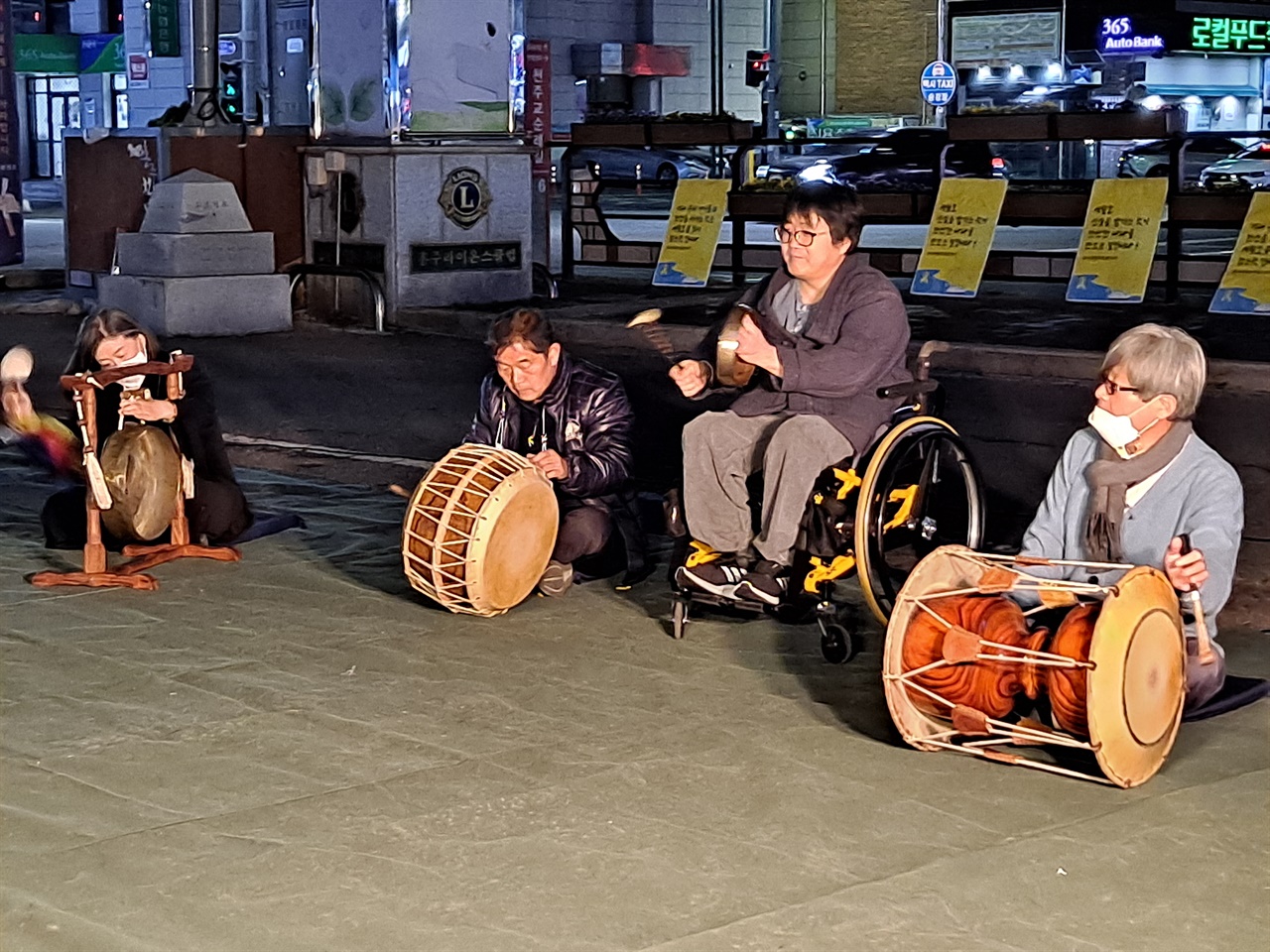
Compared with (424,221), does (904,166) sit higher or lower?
higher

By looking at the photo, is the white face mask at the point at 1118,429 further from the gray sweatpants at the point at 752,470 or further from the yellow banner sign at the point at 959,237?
the yellow banner sign at the point at 959,237

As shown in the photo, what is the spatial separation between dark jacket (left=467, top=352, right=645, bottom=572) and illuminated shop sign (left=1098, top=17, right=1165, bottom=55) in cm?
3327

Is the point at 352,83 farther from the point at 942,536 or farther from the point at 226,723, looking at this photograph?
the point at 226,723

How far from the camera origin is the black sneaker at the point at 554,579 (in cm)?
632

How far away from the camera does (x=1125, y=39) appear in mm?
37625

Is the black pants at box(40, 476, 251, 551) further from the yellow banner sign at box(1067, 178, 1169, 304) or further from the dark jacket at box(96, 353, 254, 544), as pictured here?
the yellow banner sign at box(1067, 178, 1169, 304)

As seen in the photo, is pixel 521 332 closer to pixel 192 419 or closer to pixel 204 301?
pixel 192 419

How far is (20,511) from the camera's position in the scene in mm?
7781

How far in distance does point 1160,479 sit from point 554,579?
2.20 m

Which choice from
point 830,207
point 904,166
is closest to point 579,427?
point 830,207

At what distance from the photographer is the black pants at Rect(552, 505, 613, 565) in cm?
630

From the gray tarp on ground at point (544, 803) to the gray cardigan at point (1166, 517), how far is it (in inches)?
17.7

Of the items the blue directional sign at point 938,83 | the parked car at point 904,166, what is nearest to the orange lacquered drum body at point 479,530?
the parked car at point 904,166

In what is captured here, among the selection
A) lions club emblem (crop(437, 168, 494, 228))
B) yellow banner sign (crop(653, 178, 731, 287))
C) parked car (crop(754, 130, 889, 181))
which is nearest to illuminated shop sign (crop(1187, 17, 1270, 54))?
parked car (crop(754, 130, 889, 181))
